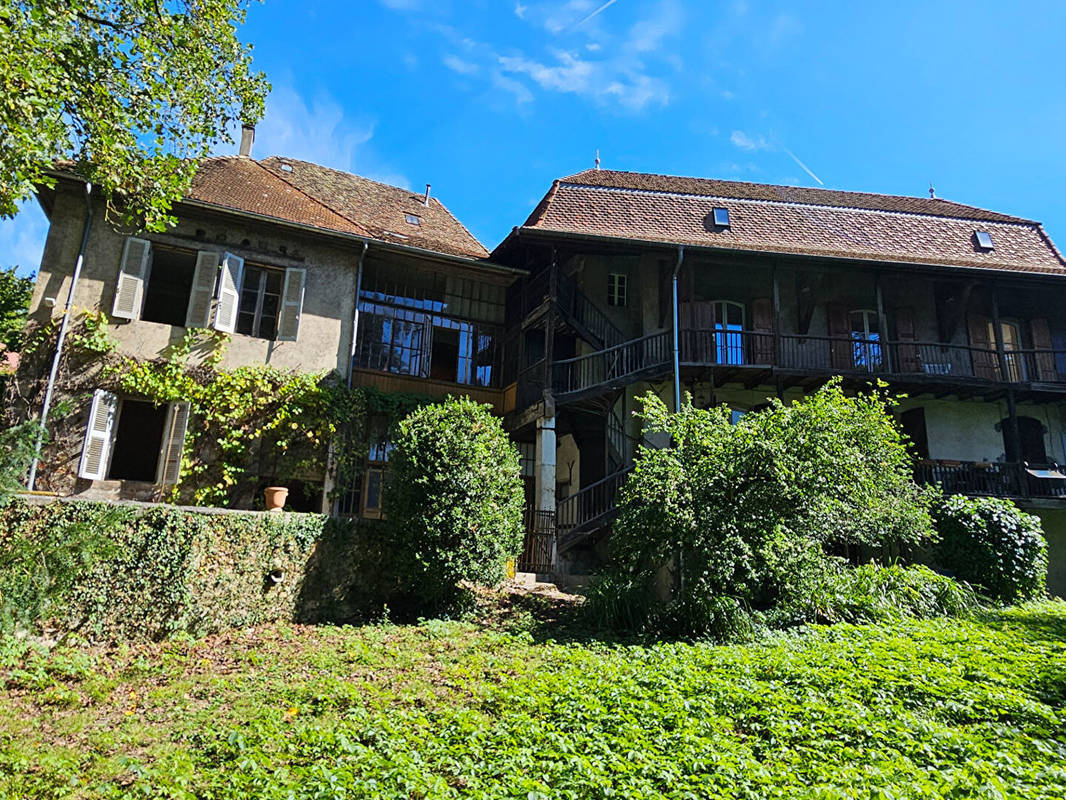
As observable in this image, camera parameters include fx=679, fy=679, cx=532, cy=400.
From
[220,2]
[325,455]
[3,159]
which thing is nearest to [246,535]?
[325,455]

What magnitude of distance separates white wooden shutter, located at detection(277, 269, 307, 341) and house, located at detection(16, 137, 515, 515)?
3cm

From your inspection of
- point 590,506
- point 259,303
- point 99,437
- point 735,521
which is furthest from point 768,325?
point 99,437

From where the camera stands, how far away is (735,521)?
330 inches

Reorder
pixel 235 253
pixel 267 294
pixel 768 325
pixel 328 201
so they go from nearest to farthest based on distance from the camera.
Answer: pixel 235 253
pixel 267 294
pixel 768 325
pixel 328 201

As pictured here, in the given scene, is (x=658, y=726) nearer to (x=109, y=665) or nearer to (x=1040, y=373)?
(x=109, y=665)

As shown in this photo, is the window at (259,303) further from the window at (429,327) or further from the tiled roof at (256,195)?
the window at (429,327)

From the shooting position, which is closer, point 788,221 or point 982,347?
point 982,347

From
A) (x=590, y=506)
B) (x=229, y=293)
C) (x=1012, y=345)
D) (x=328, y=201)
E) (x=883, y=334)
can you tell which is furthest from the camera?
(x=1012, y=345)

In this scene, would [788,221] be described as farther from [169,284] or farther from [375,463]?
[169,284]

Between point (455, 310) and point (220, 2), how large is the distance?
25.8 ft

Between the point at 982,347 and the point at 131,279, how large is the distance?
18.9 m

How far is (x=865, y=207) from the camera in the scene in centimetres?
1883

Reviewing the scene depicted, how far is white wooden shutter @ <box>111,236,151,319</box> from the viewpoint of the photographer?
12078mm

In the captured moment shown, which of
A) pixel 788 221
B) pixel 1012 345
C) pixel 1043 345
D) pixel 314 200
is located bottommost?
pixel 1043 345
